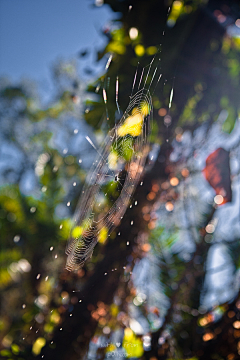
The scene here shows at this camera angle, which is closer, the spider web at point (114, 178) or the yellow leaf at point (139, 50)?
the spider web at point (114, 178)

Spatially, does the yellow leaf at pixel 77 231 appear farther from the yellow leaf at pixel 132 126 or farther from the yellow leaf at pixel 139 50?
the yellow leaf at pixel 139 50

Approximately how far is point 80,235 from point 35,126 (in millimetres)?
2527

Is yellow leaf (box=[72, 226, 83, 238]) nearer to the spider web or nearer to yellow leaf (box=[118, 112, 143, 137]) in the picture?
the spider web

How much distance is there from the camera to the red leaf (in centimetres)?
82

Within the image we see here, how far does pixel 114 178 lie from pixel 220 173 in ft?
1.23

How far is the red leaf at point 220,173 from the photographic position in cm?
82

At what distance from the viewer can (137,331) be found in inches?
32.3

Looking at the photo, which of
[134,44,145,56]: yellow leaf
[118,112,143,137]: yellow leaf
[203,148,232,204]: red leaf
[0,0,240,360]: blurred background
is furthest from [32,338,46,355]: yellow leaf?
[134,44,145,56]: yellow leaf

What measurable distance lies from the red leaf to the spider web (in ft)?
0.88

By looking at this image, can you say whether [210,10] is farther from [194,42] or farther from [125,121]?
[125,121]

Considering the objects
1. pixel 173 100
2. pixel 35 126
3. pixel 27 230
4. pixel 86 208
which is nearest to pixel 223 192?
pixel 173 100

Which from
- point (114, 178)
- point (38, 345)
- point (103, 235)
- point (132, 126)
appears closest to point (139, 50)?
point (132, 126)

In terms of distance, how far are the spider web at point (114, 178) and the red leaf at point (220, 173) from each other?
0.27 meters

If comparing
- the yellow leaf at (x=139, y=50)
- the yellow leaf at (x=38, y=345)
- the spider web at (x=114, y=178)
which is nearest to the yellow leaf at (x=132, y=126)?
the spider web at (x=114, y=178)
